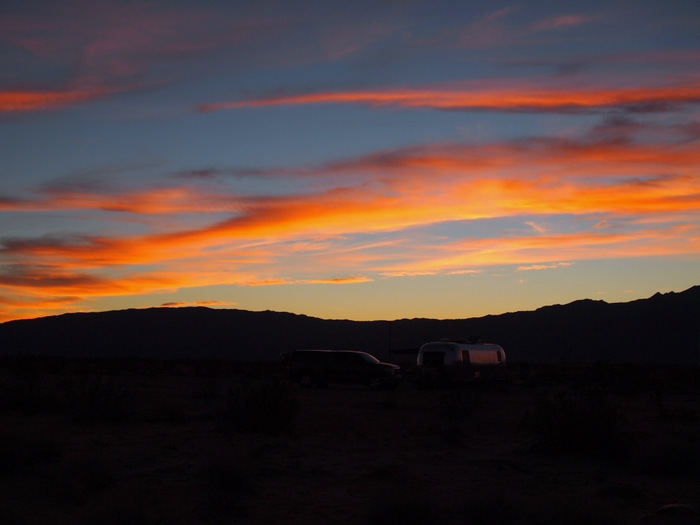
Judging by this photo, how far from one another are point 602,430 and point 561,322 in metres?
115

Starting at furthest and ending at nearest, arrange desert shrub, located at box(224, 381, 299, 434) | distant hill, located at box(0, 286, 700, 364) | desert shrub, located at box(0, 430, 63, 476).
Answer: distant hill, located at box(0, 286, 700, 364) → desert shrub, located at box(224, 381, 299, 434) → desert shrub, located at box(0, 430, 63, 476)

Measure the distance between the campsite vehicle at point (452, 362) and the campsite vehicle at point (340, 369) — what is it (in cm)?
139

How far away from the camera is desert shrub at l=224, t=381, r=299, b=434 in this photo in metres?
14.5

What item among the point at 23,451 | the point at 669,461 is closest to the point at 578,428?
the point at 669,461

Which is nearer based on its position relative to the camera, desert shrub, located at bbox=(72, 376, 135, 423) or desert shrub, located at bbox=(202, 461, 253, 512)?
desert shrub, located at bbox=(202, 461, 253, 512)

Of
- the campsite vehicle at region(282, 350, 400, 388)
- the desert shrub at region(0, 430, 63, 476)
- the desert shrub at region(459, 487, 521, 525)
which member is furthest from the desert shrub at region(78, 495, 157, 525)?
the campsite vehicle at region(282, 350, 400, 388)

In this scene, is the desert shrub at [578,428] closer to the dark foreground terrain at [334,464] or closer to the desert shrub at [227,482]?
the dark foreground terrain at [334,464]

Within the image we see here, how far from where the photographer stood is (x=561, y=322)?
122 meters

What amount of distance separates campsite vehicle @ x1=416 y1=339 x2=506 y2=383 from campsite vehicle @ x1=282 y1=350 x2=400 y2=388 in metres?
1.39

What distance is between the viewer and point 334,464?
11.3 metres

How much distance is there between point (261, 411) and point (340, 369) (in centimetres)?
1650

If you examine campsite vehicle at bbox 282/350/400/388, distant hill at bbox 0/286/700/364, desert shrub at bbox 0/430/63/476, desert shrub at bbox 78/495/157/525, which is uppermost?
distant hill at bbox 0/286/700/364

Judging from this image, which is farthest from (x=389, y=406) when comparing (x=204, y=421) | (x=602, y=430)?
(x=602, y=430)

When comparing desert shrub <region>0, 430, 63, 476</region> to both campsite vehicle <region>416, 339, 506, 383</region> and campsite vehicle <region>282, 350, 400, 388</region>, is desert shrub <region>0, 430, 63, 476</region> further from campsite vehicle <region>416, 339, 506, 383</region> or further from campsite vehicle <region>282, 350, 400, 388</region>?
campsite vehicle <region>416, 339, 506, 383</region>
